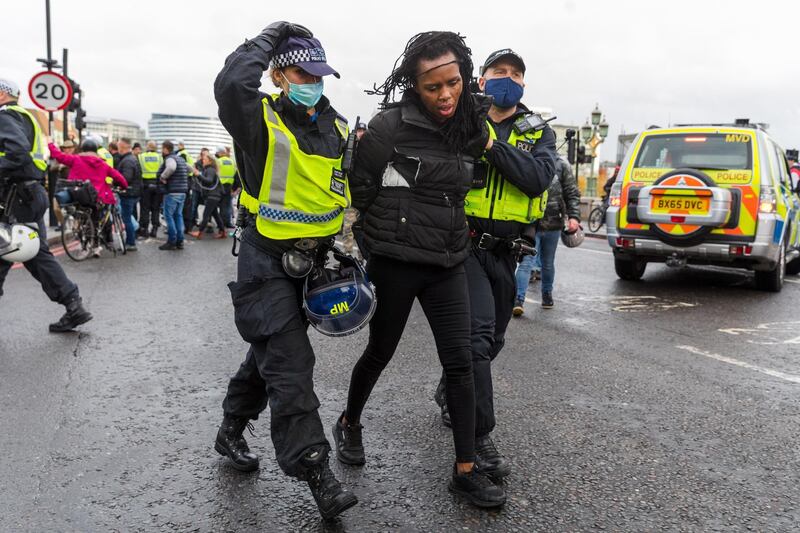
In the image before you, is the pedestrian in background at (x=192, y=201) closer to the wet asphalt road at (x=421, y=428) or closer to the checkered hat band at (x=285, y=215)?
the wet asphalt road at (x=421, y=428)

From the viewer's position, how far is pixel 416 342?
559 cm

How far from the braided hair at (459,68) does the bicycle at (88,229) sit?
8.79m

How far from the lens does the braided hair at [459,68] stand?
9.27 ft

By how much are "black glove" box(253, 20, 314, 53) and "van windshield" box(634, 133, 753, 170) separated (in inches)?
262

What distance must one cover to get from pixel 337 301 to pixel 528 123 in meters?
1.30

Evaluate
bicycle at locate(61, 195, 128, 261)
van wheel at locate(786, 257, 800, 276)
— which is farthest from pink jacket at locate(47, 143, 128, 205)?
van wheel at locate(786, 257, 800, 276)

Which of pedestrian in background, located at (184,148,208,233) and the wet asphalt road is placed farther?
pedestrian in background, located at (184,148,208,233)

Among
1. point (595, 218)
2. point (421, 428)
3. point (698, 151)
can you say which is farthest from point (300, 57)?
point (595, 218)

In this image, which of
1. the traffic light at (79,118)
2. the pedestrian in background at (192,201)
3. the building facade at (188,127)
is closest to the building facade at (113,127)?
the building facade at (188,127)

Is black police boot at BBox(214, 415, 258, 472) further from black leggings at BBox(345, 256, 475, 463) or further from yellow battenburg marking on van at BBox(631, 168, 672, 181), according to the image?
yellow battenburg marking on van at BBox(631, 168, 672, 181)

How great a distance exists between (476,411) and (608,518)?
662mm

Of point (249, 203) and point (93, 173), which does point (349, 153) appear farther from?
point (93, 173)

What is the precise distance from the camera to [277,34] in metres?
2.66

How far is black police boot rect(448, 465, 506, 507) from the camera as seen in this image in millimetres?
2752
